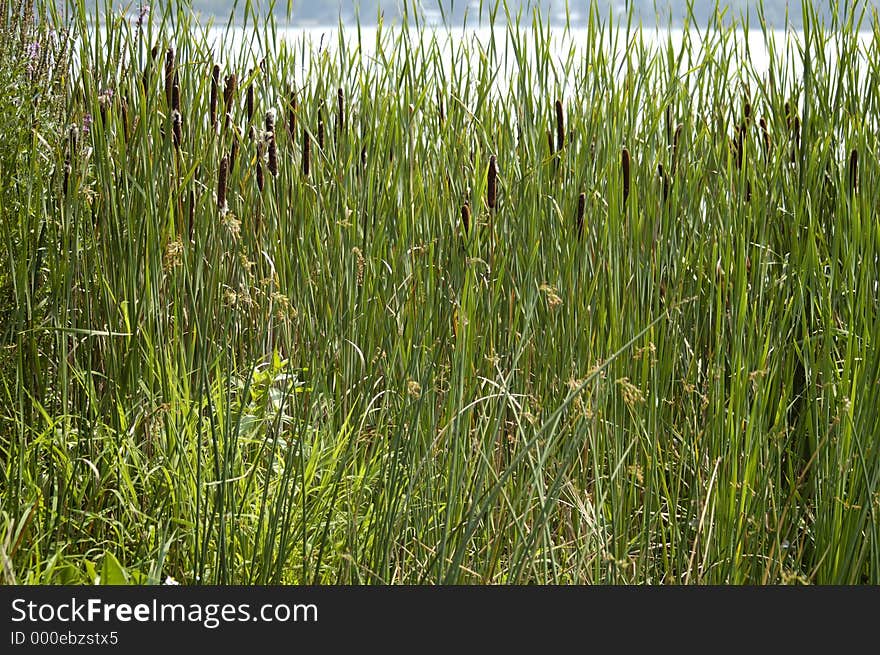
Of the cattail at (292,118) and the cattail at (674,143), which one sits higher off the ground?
the cattail at (292,118)

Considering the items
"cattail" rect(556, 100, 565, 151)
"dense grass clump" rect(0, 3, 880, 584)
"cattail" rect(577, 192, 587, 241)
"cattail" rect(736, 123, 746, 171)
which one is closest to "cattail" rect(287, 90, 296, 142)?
"dense grass clump" rect(0, 3, 880, 584)

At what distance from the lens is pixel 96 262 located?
6.39 feet

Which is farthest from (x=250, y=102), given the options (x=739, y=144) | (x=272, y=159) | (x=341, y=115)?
(x=739, y=144)

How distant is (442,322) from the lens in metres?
1.79

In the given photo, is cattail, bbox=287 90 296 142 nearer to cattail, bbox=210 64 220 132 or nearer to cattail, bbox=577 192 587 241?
cattail, bbox=210 64 220 132

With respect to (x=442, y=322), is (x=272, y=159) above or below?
above

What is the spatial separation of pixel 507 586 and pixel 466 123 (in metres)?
1.44

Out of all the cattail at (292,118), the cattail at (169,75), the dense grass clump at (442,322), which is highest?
the cattail at (169,75)

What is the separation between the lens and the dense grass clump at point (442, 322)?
1.53 meters

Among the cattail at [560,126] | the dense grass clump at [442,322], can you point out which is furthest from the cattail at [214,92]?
the cattail at [560,126]

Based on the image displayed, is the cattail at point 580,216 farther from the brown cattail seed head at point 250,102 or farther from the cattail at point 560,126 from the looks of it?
the brown cattail seed head at point 250,102

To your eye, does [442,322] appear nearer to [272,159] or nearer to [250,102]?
[272,159]

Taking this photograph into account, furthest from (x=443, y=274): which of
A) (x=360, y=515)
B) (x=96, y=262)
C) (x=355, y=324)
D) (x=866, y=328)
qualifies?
(x=866, y=328)

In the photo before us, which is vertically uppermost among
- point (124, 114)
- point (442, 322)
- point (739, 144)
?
point (124, 114)
